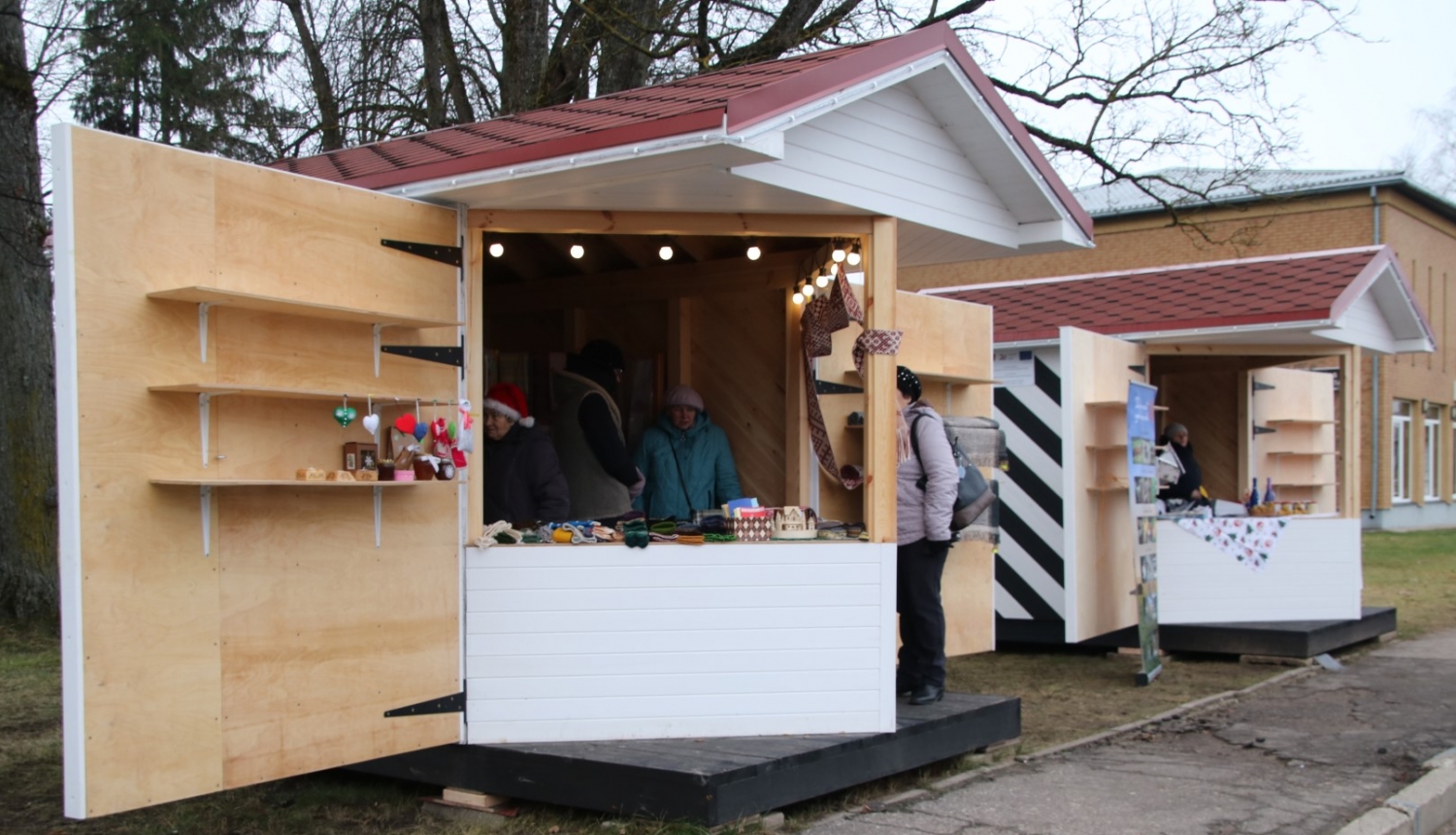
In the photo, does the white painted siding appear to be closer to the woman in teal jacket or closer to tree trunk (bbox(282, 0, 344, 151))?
the woman in teal jacket

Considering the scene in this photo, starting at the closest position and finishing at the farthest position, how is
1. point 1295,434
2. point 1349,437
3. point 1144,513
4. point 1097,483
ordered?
1. point 1144,513
2. point 1097,483
3. point 1349,437
4. point 1295,434

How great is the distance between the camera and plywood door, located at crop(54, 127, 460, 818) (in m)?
4.45

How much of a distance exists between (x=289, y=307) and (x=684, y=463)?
2.97 m

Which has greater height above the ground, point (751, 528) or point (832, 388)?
point (832, 388)

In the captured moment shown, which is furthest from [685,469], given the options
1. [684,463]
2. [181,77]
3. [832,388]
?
[181,77]

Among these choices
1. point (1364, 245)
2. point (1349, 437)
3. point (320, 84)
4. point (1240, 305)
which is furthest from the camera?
point (1364, 245)

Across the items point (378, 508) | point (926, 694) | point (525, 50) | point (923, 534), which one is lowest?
point (926, 694)

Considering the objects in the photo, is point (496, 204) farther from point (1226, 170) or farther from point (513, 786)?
point (1226, 170)

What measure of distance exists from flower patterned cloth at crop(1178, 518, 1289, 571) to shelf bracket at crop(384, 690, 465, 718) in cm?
633

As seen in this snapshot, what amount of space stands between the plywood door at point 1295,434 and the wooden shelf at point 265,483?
31.1 ft

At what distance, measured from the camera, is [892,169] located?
6.38 meters

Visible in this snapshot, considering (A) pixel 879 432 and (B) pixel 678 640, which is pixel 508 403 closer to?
(B) pixel 678 640

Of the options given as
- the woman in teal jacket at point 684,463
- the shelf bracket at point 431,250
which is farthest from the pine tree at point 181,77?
the shelf bracket at point 431,250

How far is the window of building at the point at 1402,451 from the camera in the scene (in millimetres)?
28725
